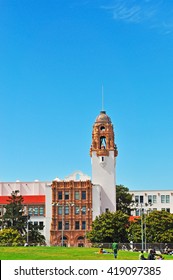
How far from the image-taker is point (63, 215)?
403 ft

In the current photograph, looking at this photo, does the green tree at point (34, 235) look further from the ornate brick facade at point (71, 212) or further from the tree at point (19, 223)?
the ornate brick facade at point (71, 212)

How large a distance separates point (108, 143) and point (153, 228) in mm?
36801

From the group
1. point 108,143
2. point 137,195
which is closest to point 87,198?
point 108,143

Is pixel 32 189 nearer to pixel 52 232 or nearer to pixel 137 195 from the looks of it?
pixel 52 232

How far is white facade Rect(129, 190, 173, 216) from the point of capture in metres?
154

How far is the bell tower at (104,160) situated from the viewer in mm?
126938

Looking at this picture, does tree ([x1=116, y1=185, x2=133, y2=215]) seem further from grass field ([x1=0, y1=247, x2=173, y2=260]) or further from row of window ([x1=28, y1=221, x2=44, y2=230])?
grass field ([x1=0, y1=247, x2=173, y2=260])

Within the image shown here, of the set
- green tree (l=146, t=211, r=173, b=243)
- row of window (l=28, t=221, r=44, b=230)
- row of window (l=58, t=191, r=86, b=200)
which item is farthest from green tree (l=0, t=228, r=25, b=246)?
row of window (l=58, t=191, r=86, b=200)

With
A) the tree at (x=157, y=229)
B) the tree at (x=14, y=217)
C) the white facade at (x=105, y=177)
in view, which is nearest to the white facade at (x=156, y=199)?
the white facade at (x=105, y=177)

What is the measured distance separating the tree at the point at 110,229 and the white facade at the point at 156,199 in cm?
4899

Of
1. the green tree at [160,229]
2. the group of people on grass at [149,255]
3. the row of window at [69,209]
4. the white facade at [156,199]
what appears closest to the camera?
the group of people on grass at [149,255]

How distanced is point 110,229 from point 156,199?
57518 millimetres

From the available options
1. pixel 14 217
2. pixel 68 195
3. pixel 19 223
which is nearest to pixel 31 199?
pixel 68 195

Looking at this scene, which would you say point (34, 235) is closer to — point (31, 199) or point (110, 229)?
point (31, 199)
